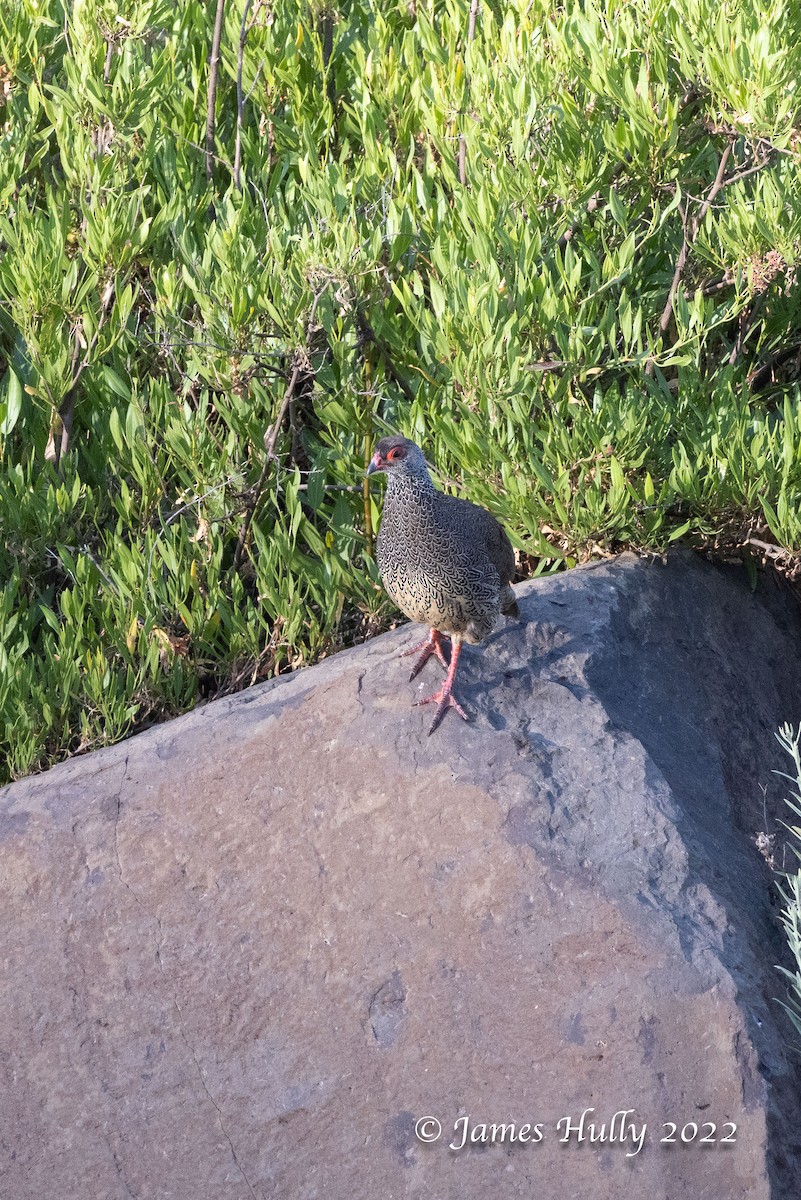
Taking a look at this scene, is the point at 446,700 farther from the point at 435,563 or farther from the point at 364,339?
the point at 364,339

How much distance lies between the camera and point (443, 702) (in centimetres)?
374

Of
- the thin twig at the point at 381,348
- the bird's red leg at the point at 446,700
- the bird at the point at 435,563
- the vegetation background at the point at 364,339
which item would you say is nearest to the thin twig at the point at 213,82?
the vegetation background at the point at 364,339

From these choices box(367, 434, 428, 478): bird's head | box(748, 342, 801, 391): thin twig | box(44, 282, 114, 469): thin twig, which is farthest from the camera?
box(748, 342, 801, 391): thin twig

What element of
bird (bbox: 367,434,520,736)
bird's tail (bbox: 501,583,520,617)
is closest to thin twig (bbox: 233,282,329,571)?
bird (bbox: 367,434,520,736)

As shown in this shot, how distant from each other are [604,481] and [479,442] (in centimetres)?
53

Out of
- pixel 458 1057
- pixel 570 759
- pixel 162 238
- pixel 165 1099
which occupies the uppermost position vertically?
pixel 162 238

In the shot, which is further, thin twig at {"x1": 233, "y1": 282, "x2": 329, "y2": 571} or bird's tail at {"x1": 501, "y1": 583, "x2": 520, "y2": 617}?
thin twig at {"x1": 233, "y1": 282, "x2": 329, "y2": 571}

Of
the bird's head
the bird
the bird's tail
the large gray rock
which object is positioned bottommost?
the large gray rock

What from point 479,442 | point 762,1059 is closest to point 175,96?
point 479,442

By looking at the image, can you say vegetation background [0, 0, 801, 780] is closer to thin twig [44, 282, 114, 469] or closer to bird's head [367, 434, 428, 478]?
thin twig [44, 282, 114, 469]

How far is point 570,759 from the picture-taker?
3.69 metres

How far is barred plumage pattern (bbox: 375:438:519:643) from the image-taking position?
12.2ft

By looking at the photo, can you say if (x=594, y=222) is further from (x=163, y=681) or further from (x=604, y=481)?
(x=163, y=681)

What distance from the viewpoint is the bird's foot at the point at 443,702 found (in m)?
3.72
